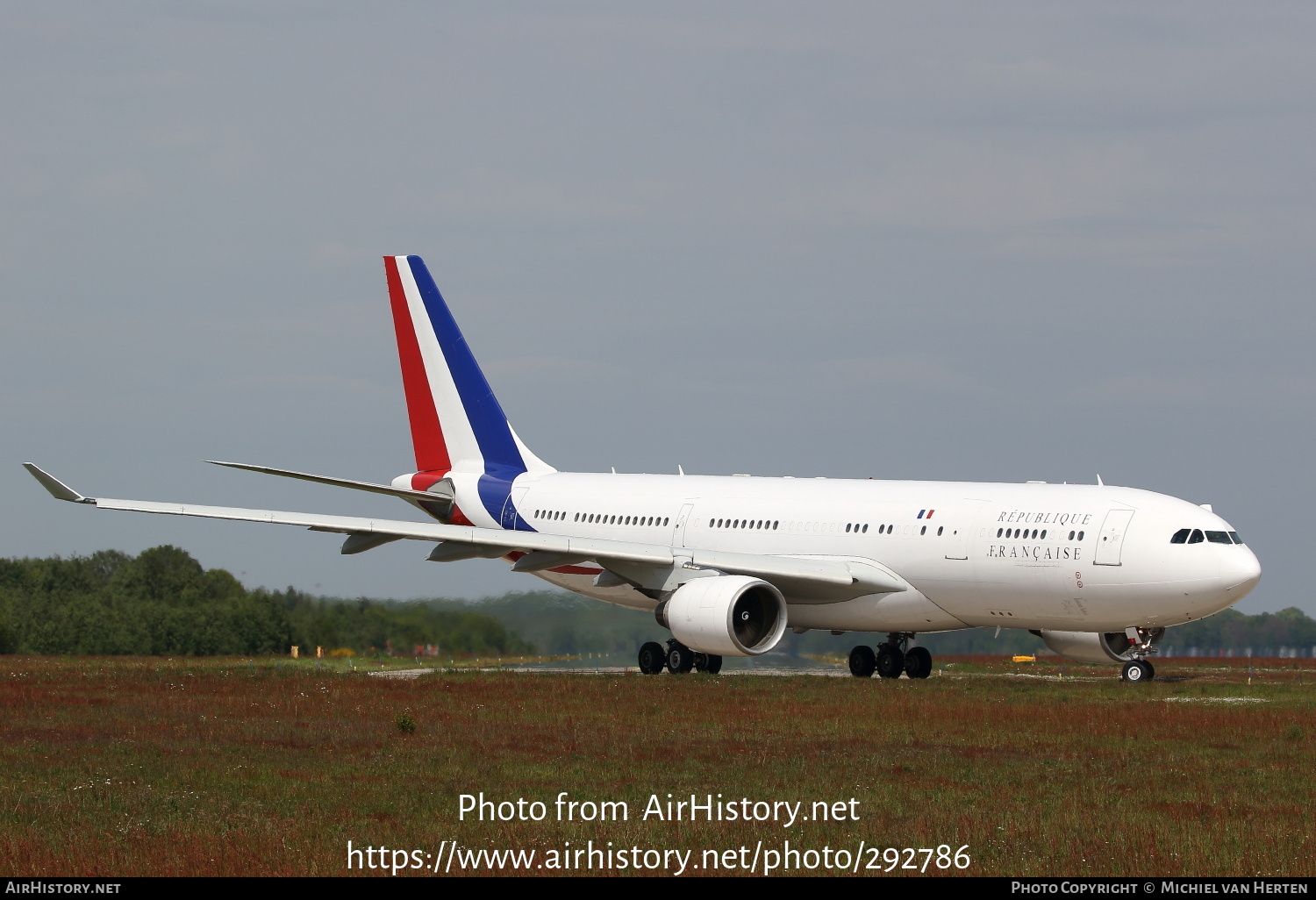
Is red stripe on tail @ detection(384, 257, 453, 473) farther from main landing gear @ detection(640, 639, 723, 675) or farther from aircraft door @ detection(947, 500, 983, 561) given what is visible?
aircraft door @ detection(947, 500, 983, 561)

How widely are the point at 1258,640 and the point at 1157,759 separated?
3455 centimetres

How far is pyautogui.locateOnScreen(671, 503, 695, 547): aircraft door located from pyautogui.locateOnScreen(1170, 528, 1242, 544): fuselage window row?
32.7ft

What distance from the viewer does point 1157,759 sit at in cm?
1736

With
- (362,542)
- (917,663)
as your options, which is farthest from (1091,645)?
(362,542)

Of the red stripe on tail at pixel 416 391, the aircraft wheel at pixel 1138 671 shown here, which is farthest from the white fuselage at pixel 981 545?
the red stripe on tail at pixel 416 391

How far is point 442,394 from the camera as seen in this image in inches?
1486

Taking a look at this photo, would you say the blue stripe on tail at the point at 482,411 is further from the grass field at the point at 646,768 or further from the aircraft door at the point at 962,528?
the aircraft door at the point at 962,528

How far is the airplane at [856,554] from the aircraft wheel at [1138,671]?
0.12 feet

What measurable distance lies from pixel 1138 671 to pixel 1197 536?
3570mm

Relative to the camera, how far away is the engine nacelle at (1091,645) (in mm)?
29219

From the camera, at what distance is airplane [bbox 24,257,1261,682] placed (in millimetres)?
26094

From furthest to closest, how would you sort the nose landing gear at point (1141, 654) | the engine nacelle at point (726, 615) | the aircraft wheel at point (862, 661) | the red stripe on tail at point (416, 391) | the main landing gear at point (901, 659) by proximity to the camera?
the red stripe on tail at point (416, 391)
the aircraft wheel at point (862, 661)
the main landing gear at point (901, 659)
the nose landing gear at point (1141, 654)
the engine nacelle at point (726, 615)

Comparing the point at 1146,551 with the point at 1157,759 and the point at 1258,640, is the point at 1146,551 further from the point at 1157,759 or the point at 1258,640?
the point at 1258,640
